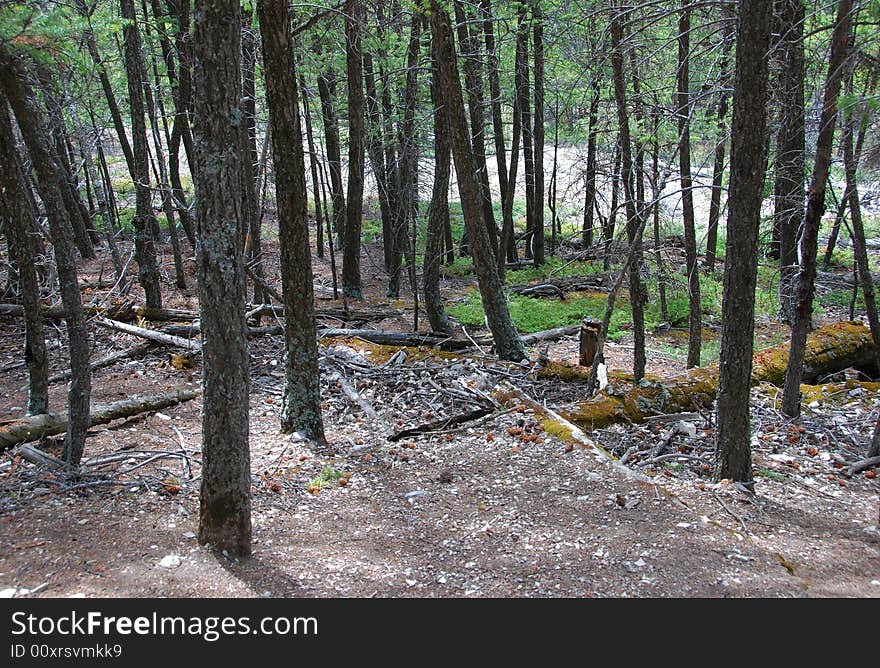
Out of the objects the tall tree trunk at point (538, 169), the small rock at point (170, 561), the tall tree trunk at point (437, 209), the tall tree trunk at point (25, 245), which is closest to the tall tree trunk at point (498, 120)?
the tall tree trunk at point (538, 169)

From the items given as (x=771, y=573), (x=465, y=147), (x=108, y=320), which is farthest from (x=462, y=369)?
(x=108, y=320)

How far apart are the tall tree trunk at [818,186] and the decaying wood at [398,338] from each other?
5.02m

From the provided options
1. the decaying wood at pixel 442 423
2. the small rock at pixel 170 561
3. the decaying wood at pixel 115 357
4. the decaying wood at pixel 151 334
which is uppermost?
the decaying wood at pixel 151 334

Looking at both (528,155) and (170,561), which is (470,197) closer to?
(170,561)

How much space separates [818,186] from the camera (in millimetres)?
6164

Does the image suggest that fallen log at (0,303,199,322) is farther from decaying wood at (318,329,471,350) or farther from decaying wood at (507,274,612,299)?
decaying wood at (507,274,612,299)

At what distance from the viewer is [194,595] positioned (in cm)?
396

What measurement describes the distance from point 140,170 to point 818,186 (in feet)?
35.5

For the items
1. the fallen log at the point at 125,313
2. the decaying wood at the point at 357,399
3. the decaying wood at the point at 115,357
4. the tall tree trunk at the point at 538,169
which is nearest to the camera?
the decaying wood at the point at 357,399

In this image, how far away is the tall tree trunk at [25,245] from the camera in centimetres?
588

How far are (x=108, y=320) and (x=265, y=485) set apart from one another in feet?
22.3

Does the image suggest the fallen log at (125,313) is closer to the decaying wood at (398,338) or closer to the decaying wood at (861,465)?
the decaying wood at (398,338)

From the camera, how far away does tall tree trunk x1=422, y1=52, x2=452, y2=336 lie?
1080 cm
